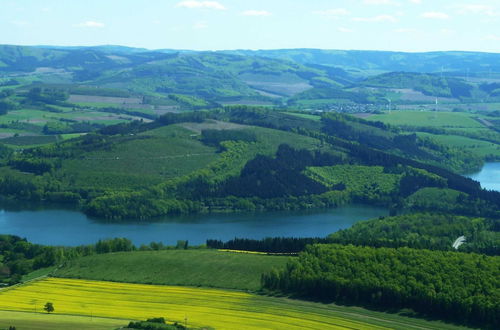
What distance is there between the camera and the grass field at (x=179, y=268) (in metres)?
78.7

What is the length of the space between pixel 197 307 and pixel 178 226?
155ft

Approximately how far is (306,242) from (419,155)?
100871 millimetres

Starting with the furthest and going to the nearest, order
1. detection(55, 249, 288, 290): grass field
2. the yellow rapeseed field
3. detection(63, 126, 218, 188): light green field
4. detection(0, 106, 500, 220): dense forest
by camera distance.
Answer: detection(63, 126, 218, 188): light green field, detection(0, 106, 500, 220): dense forest, detection(55, 249, 288, 290): grass field, the yellow rapeseed field

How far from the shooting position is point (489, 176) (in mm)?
167625

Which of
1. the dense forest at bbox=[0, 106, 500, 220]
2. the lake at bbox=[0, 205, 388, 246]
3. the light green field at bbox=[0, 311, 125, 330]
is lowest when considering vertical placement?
the lake at bbox=[0, 205, 388, 246]

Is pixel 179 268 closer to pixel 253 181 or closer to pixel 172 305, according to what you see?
pixel 172 305

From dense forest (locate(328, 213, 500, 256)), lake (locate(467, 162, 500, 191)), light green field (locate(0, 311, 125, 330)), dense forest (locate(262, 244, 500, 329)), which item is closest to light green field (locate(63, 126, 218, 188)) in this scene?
dense forest (locate(328, 213, 500, 256))

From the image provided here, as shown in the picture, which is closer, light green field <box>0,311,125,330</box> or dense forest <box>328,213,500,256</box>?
light green field <box>0,311,125,330</box>

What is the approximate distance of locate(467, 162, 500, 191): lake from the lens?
153750 millimetres

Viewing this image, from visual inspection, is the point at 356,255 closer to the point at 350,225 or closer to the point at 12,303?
the point at 12,303

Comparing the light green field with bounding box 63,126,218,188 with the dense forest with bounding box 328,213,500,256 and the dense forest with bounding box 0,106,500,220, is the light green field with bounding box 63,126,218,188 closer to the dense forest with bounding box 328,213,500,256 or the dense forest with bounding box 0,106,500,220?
the dense forest with bounding box 0,106,500,220

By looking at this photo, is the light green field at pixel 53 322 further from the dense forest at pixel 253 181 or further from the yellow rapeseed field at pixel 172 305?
the dense forest at pixel 253 181

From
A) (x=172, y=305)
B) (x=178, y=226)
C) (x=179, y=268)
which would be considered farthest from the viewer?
(x=178, y=226)

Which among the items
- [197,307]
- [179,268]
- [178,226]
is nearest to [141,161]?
[178,226]
